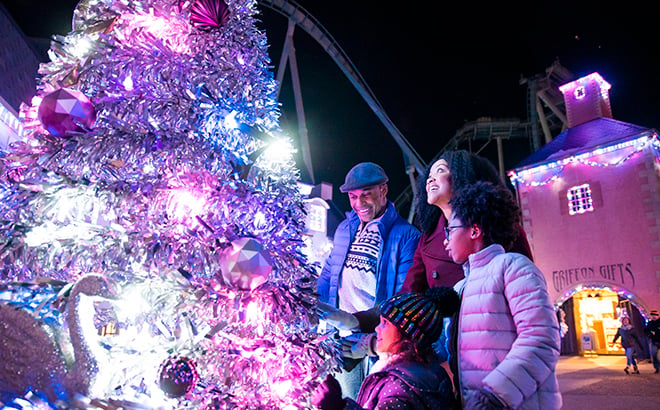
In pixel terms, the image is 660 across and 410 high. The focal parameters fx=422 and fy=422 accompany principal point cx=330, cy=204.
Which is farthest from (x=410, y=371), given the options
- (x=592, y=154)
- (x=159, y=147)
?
(x=592, y=154)

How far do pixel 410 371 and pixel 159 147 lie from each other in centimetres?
132

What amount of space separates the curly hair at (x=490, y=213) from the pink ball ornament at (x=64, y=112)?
1.63 m

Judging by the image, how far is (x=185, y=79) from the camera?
1711 millimetres

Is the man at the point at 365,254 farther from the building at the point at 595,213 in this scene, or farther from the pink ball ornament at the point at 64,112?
the building at the point at 595,213

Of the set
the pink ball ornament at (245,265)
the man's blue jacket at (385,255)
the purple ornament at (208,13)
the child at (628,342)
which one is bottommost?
the child at (628,342)

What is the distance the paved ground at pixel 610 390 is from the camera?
5984mm

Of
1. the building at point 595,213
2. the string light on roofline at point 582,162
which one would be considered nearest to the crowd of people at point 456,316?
the building at point 595,213

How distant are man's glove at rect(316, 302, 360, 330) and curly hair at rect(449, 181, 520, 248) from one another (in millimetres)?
746

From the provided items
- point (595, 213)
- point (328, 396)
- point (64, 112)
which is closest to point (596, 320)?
point (595, 213)

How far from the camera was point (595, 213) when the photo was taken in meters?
14.9

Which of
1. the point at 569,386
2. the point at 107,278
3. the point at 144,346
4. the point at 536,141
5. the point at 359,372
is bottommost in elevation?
the point at 569,386

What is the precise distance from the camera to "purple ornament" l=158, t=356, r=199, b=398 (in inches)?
49.3

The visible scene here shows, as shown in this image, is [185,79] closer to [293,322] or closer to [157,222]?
[157,222]

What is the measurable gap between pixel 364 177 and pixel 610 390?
7353 millimetres
